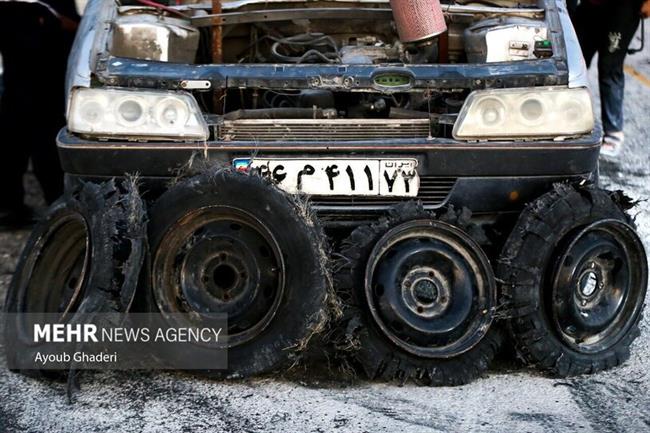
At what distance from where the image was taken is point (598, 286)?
476 centimetres

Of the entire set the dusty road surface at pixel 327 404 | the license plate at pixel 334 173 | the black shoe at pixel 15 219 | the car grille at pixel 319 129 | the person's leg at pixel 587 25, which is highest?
the person's leg at pixel 587 25

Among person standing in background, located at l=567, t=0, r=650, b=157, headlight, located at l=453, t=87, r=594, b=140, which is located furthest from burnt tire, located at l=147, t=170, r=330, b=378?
person standing in background, located at l=567, t=0, r=650, b=157

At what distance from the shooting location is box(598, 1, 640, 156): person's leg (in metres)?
7.90

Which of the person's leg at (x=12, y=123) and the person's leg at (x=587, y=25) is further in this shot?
the person's leg at (x=587, y=25)

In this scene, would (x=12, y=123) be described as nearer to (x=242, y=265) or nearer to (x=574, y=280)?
(x=242, y=265)

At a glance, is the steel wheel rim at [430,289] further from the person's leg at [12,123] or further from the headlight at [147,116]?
the person's leg at [12,123]

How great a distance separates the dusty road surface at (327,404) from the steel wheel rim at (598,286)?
19 centimetres

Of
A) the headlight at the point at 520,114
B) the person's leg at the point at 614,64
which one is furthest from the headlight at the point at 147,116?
the person's leg at the point at 614,64

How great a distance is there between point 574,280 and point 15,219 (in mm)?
4041

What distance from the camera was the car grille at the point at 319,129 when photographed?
4.77m

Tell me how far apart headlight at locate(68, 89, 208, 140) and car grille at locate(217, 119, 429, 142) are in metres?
0.15

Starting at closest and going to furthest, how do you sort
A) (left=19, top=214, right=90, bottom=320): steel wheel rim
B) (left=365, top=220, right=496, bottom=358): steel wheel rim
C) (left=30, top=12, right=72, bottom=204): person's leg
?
(left=365, top=220, right=496, bottom=358): steel wheel rim
(left=19, top=214, right=90, bottom=320): steel wheel rim
(left=30, top=12, right=72, bottom=204): person's leg

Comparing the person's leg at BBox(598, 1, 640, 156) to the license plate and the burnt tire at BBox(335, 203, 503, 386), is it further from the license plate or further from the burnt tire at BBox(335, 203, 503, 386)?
the burnt tire at BBox(335, 203, 503, 386)

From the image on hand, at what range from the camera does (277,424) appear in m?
4.04
